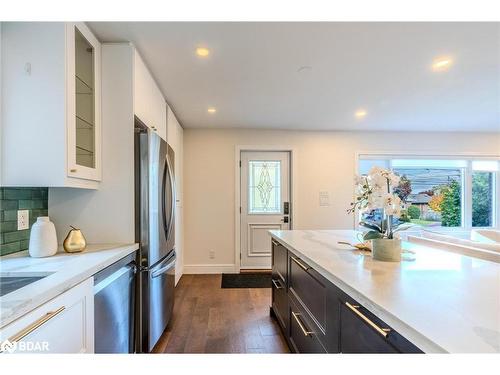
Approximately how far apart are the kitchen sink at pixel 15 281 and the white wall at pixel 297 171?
3.12 metres

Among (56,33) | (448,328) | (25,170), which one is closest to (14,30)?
(56,33)

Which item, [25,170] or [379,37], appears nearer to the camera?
[25,170]

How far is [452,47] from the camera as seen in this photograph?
2006mm

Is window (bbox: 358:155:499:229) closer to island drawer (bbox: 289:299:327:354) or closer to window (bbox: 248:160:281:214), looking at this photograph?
window (bbox: 248:160:281:214)

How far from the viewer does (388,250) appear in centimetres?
149

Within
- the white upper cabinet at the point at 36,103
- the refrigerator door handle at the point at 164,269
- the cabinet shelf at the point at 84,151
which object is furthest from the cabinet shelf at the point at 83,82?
the refrigerator door handle at the point at 164,269

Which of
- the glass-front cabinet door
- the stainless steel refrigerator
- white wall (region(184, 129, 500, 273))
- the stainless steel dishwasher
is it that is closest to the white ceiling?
the glass-front cabinet door

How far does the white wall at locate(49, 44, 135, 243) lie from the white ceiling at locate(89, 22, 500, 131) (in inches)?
8.1

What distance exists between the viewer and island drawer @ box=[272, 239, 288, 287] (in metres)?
2.25

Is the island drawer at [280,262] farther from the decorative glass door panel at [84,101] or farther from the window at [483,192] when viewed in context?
the window at [483,192]

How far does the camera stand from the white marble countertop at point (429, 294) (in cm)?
67

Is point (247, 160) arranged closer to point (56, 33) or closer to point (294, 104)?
point (294, 104)

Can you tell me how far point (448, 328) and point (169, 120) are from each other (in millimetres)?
3186
